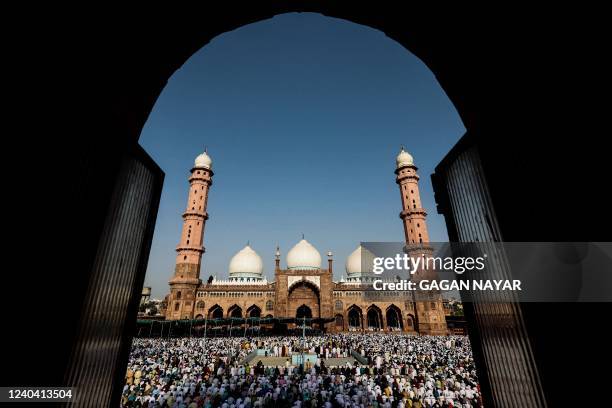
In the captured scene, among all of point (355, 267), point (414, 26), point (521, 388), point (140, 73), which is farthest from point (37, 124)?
point (355, 267)

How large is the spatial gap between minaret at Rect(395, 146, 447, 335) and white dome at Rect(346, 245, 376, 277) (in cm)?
837

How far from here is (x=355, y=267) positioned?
46469mm

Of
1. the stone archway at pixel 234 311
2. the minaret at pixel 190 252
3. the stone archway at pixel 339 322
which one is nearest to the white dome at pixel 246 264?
the stone archway at pixel 234 311

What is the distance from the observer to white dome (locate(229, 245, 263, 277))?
45375mm

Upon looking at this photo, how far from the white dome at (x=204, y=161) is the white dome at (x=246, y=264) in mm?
14506

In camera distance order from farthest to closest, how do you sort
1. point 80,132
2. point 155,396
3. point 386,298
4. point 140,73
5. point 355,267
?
point 355,267, point 386,298, point 155,396, point 140,73, point 80,132

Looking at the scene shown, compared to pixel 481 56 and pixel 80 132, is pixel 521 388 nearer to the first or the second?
pixel 481 56

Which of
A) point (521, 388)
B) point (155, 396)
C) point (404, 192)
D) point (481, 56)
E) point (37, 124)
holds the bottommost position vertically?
point (155, 396)

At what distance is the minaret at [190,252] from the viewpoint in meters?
36.8

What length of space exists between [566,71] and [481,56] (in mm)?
958

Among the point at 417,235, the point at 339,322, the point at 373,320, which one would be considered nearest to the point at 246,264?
the point at 339,322

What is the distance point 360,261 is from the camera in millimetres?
46156

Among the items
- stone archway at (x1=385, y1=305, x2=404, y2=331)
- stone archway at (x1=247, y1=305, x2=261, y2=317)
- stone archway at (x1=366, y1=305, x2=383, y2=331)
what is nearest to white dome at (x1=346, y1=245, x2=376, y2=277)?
stone archway at (x1=366, y1=305, x2=383, y2=331)

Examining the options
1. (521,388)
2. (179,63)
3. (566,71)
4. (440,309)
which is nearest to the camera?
(566,71)
